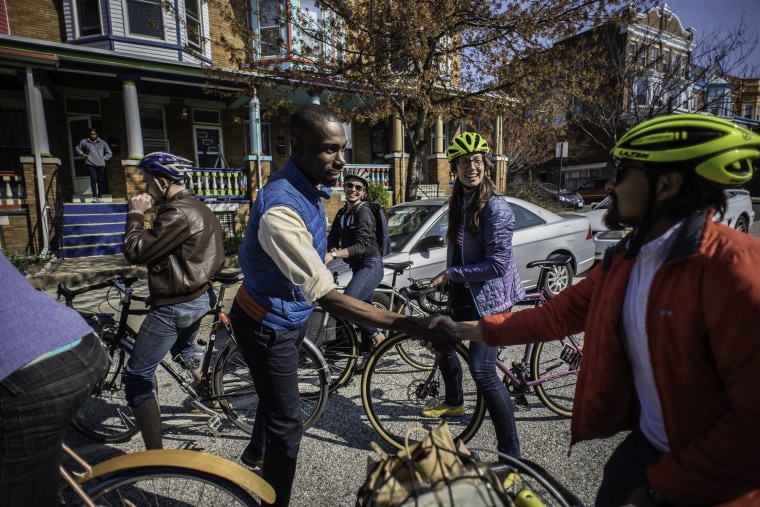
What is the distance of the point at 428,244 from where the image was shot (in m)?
5.46

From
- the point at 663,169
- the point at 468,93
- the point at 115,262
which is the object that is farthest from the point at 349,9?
the point at 663,169

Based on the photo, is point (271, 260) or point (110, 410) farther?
point (110, 410)

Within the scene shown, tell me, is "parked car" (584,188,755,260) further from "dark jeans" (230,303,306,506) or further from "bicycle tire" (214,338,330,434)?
"dark jeans" (230,303,306,506)

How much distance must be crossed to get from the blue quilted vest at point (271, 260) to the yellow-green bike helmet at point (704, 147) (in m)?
1.35

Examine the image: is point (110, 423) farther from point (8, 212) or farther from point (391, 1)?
point (8, 212)

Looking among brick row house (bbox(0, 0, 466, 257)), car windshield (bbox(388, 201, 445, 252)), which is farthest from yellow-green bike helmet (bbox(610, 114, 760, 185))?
brick row house (bbox(0, 0, 466, 257))

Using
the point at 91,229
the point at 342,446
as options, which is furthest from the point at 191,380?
the point at 91,229

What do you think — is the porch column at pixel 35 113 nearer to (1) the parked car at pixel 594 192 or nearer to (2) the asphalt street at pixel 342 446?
(2) the asphalt street at pixel 342 446

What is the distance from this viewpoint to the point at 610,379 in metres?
1.45

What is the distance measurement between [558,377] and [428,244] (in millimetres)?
2367

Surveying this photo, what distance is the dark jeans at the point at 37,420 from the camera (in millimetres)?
1364

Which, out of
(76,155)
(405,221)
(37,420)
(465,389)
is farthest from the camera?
(76,155)

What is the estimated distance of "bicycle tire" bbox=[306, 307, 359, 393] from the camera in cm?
399

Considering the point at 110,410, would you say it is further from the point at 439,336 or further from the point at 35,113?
the point at 35,113
